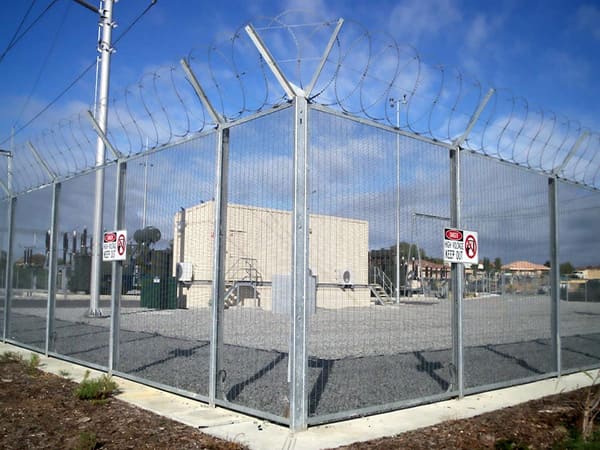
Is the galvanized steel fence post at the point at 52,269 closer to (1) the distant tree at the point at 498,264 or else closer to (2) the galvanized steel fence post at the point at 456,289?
(2) the galvanized steel fence post at the point at 456,289

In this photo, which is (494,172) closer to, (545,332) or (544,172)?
(544,172)

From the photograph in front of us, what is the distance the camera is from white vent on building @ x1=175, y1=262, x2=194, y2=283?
7.32 meters

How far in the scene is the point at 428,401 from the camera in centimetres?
641

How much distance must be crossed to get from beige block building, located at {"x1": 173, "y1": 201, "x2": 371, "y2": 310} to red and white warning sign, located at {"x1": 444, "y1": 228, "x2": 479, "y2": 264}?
3.88 feet

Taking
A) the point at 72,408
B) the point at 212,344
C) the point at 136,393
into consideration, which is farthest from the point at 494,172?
the point at 72,408

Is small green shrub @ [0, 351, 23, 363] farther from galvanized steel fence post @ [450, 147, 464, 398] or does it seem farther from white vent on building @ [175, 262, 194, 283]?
galvanized steel fence post @ [450, 147, 464, 398]

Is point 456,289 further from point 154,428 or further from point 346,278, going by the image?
point 154,428

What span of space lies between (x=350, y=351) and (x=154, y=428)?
5.86 m

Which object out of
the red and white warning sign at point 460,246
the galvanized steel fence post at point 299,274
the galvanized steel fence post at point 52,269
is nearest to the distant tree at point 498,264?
the red and white warning sign at point 460,246

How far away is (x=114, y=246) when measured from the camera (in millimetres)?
8125

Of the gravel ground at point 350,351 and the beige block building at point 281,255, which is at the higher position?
the beige block building at point 281,255

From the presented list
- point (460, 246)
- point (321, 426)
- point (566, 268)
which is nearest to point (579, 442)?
point (321, 426)

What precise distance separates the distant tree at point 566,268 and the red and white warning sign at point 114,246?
22.7ft

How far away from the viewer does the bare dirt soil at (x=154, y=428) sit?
4844mm
